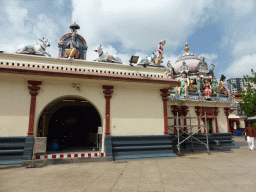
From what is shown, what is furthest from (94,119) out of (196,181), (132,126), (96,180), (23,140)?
(196,181)

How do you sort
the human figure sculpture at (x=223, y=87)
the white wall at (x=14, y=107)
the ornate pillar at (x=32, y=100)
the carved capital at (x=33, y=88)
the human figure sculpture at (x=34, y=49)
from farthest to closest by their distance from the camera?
the human figure sculpture at (x=223, y=87)
the human figure sculpture at (x=34, y=49)
the carved capital at (x=33, y=88)
the ornate pillar at (x=32, y=100)
the white wall at (x=14, y=107)

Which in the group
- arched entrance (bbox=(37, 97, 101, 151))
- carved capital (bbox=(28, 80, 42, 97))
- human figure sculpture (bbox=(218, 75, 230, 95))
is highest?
human figure sculpture (bbox=(218, 75, 230, 95))

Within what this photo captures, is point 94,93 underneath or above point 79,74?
underneath

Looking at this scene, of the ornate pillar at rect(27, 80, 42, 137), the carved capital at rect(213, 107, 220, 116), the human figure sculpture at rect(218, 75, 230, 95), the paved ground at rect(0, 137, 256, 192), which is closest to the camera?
the paved ground at rect(0, 137, 256, 192)

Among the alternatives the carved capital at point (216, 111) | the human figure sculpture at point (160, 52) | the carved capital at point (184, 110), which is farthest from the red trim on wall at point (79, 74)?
the carved capital at point (216, 111)

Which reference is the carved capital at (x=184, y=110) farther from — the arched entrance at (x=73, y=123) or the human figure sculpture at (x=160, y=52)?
the arched entrance at (x=73, y=123)


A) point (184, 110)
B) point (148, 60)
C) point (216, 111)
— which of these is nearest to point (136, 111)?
point (148, 60)

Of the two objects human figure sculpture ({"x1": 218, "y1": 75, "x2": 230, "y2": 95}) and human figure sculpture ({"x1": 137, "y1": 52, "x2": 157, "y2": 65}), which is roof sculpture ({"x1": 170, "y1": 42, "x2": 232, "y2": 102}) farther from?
human figure sculpture ({"x1": 137, "y1": 52, "x2": 157, "y2": 65})

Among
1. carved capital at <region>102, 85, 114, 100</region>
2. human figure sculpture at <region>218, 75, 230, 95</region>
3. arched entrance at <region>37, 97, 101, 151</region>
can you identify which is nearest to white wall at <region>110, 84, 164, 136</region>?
carved capital at <region>102, 85, 114, 100</region>

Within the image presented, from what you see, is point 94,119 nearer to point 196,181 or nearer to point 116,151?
point 116,151

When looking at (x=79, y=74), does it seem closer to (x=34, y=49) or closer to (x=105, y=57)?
(x=105, y=57)

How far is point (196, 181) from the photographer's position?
513 centimetres

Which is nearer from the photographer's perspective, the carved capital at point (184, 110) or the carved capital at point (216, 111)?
the carved capital at point (184, 110)

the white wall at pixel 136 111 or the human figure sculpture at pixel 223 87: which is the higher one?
the human figure sculpture at pixel 223 87
